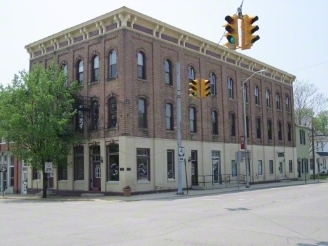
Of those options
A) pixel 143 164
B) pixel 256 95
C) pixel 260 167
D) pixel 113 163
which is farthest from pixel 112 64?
pixel 260 167

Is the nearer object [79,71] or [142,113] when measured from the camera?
[142,113]

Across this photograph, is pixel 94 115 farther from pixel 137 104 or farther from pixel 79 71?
pixel 79 71

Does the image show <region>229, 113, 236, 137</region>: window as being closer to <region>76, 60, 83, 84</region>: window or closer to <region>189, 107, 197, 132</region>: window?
<region>189, 107, 197, 132</region>: window

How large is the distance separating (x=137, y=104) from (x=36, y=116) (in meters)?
6.62

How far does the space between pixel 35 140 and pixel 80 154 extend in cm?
420

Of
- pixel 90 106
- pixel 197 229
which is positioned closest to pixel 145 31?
pixel 90 106

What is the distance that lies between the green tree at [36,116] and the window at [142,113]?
4.43 m

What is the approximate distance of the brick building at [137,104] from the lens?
93.7 ft

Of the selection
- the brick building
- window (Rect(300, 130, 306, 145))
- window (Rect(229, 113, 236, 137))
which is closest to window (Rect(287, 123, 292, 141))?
window (Rect(300, 130, 306, 145))

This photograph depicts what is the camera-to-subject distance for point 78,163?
3145 centimetres

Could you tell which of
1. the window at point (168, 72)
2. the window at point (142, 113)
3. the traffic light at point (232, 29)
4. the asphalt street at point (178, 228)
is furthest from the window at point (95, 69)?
the traffic light at point (232, 29)

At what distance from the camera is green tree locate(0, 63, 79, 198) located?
88.9 feet

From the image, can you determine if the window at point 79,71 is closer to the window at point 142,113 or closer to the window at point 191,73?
the window at point 142,113

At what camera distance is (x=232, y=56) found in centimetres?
4006
